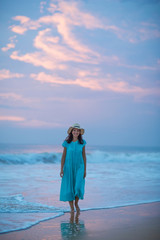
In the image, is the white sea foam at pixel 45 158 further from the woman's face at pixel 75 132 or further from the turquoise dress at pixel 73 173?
the woman's face at pixel 75 132

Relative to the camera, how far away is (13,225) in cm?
402

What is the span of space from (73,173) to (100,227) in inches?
46.3

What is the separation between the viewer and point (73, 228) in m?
3.88

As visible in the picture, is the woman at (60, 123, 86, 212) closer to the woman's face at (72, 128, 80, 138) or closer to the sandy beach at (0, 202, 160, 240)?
the woman's face at (72, 128, 80, 138)

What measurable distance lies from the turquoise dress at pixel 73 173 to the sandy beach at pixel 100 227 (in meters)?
0.37

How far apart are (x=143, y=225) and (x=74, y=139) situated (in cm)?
187

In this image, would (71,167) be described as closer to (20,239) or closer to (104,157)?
(20,239)

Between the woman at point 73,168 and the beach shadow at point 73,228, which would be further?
the woman at point 73,168

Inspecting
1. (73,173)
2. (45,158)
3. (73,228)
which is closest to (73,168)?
(73,173)

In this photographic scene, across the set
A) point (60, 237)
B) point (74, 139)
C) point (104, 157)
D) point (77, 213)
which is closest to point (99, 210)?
point (77, 213)

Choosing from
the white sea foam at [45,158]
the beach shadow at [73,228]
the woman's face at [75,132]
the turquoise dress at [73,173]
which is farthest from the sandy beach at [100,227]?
the white sea foam at [45,158]

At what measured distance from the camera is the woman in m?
4.77

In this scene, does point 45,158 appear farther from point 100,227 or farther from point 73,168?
point 100,227

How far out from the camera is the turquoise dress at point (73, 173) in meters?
4.76
